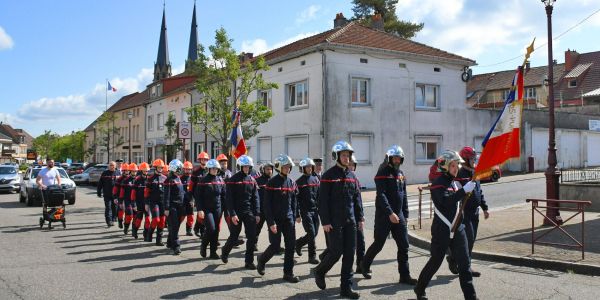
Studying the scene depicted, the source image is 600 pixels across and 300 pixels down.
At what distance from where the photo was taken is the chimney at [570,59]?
5625 centimetres

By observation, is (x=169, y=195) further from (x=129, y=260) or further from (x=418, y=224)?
(x=418, y=224)

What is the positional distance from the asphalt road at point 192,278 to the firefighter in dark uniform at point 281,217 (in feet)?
0.92

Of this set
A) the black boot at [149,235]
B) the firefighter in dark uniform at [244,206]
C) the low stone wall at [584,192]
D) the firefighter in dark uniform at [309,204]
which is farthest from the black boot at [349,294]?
the low stone wall at [584,192]

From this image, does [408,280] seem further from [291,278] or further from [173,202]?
[173,202]

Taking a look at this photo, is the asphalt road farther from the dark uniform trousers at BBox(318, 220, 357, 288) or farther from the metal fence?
the metal fence

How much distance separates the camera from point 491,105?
5366 centimetres

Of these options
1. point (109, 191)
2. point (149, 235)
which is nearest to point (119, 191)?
point (109, 191)

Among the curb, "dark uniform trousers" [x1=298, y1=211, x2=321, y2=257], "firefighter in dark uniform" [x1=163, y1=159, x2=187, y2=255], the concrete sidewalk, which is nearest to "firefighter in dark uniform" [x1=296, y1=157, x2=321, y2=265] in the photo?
"dark uniform trousers" [x1=298, y1=211, x2=321, y2=257]

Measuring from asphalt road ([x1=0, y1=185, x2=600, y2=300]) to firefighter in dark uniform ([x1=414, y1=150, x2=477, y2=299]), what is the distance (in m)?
0.70

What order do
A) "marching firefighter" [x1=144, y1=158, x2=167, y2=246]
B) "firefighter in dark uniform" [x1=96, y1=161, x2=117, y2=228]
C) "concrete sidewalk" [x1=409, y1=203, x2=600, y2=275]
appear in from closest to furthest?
1. "concrete sidewalk" [x1=409, y1=203, x2=600, y2=275]
2. "marching firefighter" [x1=144, y1=158, x2=167, y2=246]
3. "firefighter in dark uniform" [x1=96, y1=161, x2=117, y2=228]

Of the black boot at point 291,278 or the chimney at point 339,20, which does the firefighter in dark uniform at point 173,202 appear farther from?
the chimney at point 339,20

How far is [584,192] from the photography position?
50.6ft

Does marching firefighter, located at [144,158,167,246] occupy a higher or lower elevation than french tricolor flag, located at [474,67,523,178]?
lower

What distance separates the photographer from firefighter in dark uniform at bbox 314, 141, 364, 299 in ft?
21.5
